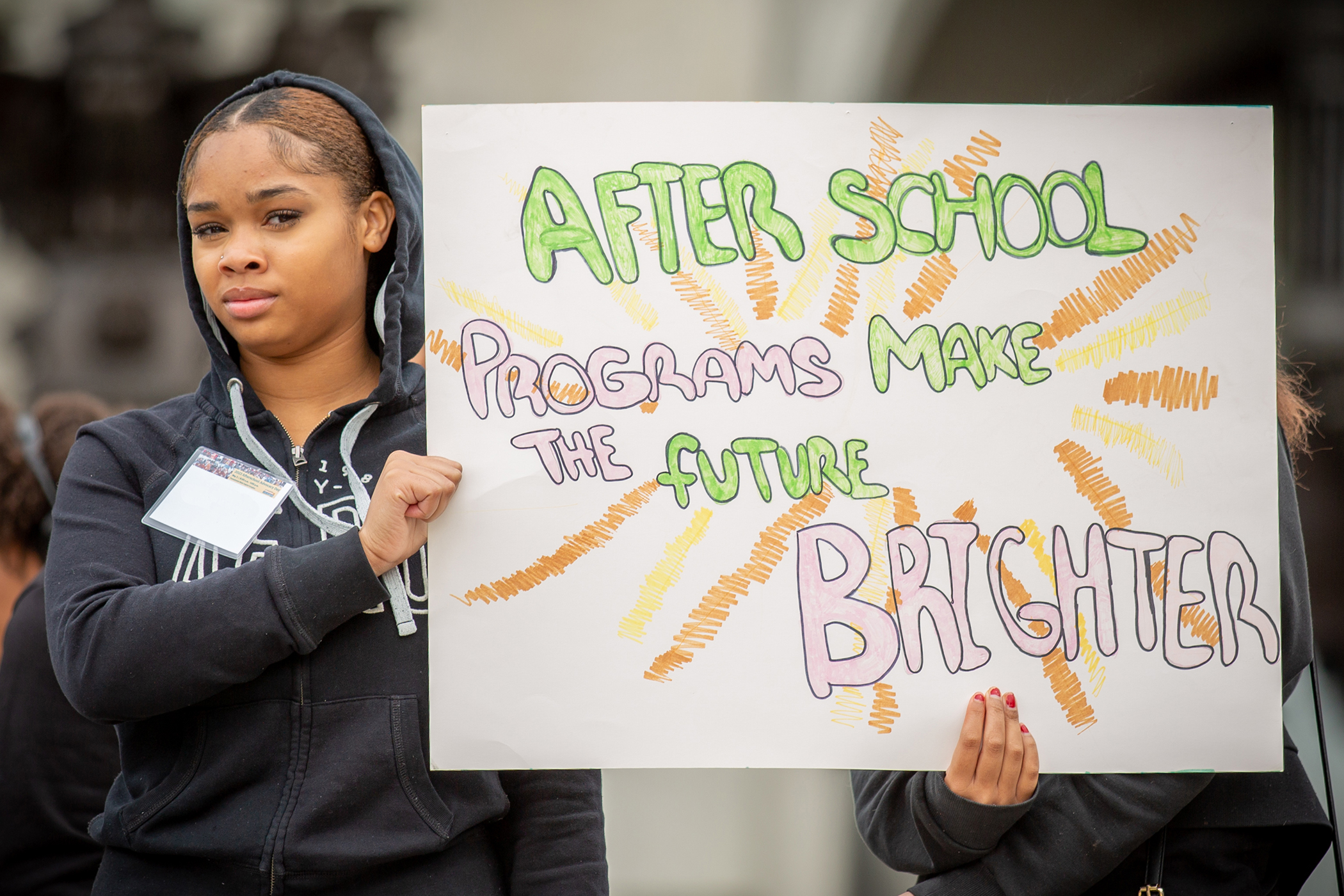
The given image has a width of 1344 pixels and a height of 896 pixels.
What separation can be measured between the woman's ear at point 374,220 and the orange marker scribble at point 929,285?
616 mm

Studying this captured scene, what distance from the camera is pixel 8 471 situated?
229 centimetres

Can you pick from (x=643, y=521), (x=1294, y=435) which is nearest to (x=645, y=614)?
(x=643, y=521)

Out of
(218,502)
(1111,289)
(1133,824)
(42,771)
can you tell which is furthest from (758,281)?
(42,771)

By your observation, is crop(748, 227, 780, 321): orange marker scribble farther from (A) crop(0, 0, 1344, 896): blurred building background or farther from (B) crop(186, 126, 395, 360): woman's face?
(A) crop(0, 0, 1344, 896): blurred building background

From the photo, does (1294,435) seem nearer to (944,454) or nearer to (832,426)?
(944,454)

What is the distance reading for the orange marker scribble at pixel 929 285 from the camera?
1271 mm

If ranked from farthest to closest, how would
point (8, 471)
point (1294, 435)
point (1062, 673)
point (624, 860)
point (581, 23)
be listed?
point (624, 860) → point (581, 23) → point (8, 471) → point (1294, 435) → point (1062, 673)

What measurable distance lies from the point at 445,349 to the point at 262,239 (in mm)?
227

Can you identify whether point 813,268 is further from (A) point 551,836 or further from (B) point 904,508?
(A) point 551,836

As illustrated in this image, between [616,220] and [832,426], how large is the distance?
1.10 feet

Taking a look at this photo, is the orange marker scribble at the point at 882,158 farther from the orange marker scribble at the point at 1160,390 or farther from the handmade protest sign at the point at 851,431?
the orange marker scribble at the point at 1160,390

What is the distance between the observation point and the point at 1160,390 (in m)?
1.26

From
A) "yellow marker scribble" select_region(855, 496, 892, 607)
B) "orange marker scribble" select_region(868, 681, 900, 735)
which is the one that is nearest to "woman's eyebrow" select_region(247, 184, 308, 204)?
"yellow marker scribble" select_region(855, 496, 892, 607)

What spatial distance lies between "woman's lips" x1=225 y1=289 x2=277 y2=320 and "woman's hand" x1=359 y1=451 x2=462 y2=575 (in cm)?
22
